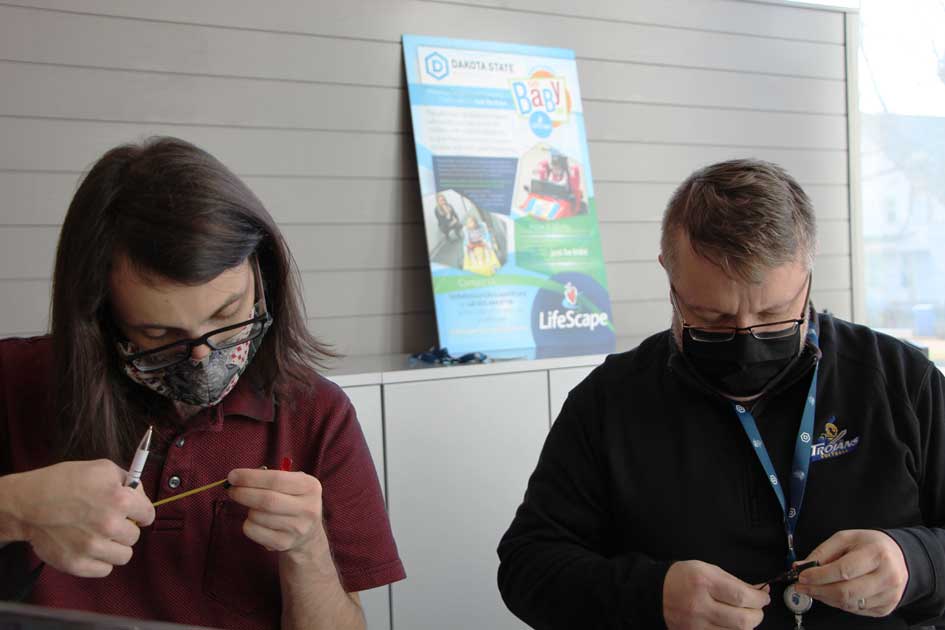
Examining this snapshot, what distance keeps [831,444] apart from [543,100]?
2.02 metres

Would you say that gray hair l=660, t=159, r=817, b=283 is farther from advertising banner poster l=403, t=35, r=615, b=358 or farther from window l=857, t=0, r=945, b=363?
window l=857, t=0, r=945, b=363

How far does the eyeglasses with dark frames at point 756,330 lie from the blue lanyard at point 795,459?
0.26ft

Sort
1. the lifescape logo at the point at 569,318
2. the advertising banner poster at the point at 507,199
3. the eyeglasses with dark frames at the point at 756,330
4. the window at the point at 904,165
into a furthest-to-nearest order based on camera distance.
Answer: the window at the point at 904,165
the lifescape logo at the point at 569,318
the advertising banner poster at the point at 507,199
the eyeglasses with dark frames at the point at 756,330

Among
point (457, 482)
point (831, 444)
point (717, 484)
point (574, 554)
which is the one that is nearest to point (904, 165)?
point (457, 482)

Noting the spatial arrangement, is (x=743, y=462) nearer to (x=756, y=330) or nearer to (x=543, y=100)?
(x=756, y=330)

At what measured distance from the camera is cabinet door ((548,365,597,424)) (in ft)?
8.84

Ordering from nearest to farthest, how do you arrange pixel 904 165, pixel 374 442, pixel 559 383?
1. pixel 374 442
2. pixel 559 383
3. pixel 904 165

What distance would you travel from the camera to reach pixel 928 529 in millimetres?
1394

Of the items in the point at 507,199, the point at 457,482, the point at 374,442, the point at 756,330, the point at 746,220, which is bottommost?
the point at 457,482

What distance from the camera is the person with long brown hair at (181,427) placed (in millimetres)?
1181

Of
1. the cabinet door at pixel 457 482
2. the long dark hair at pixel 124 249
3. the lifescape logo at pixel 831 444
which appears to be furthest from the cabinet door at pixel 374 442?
the lifescape logo at pixel 831 444

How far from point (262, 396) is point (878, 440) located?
3.56ft

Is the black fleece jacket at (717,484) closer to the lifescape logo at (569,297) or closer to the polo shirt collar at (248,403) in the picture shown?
the polo shirt collar at (248,403)

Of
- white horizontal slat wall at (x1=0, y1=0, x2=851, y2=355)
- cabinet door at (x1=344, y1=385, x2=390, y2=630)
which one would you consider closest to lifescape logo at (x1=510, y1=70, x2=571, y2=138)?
white horizontal slat wall at (x1=0, y1=0, x2=851, y2=355)
